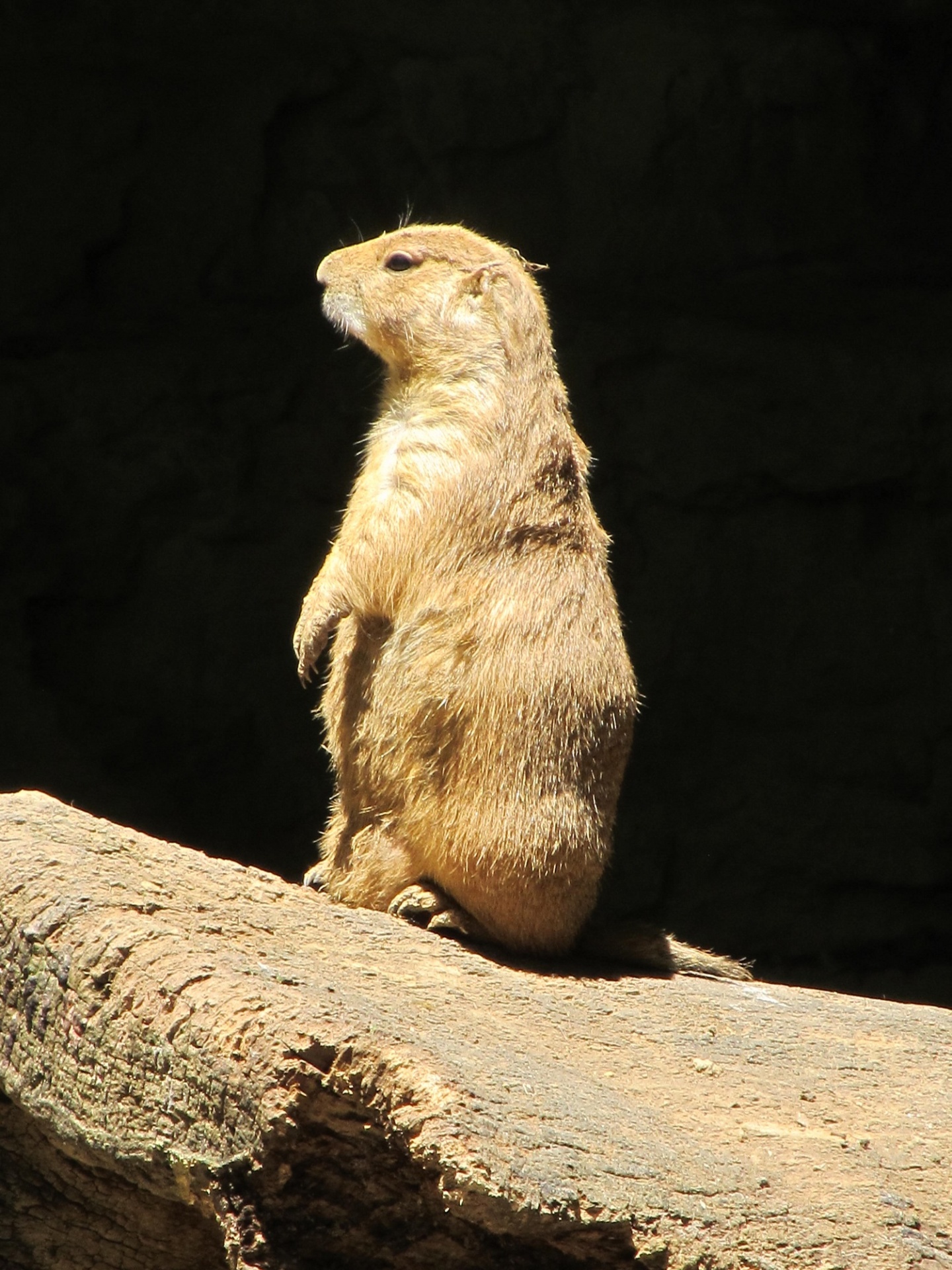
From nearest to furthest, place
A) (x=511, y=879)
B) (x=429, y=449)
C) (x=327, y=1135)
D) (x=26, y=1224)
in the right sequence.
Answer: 1. (x=327, y=1135)
2. (x=26, y=1224)
3. (x=511, y=879)
4. (x=429, y=449)

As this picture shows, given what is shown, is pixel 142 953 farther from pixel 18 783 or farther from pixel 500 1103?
pixel 18 783

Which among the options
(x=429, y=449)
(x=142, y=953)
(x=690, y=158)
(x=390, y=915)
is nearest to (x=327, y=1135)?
(x=142, y=953)

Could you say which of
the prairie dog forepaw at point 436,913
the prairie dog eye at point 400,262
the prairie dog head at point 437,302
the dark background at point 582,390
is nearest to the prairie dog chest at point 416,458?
the prairie dog head at point 437,302

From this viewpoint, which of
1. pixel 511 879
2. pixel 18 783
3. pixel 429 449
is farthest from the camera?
pixel 18 783

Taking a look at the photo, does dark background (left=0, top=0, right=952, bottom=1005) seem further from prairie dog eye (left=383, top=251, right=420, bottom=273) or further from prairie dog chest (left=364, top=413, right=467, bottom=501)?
prairie dog chest (left=364, top=413, right=467, bottom=501)

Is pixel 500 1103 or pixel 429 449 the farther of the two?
pixel 429 449

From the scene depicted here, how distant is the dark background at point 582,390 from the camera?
7402mm

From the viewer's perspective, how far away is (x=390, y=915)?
4.63 m

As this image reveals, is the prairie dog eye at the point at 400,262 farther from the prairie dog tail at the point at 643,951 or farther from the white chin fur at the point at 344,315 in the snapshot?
the prairie dog tail at the point at 643,951

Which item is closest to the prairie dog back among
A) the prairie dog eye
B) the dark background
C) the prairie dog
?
the prairie dog

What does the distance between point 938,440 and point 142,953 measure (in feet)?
17.5

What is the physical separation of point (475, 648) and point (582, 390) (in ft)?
10.3

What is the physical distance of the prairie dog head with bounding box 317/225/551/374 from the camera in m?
5.03

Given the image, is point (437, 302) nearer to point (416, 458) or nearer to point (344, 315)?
point (344, 315)
